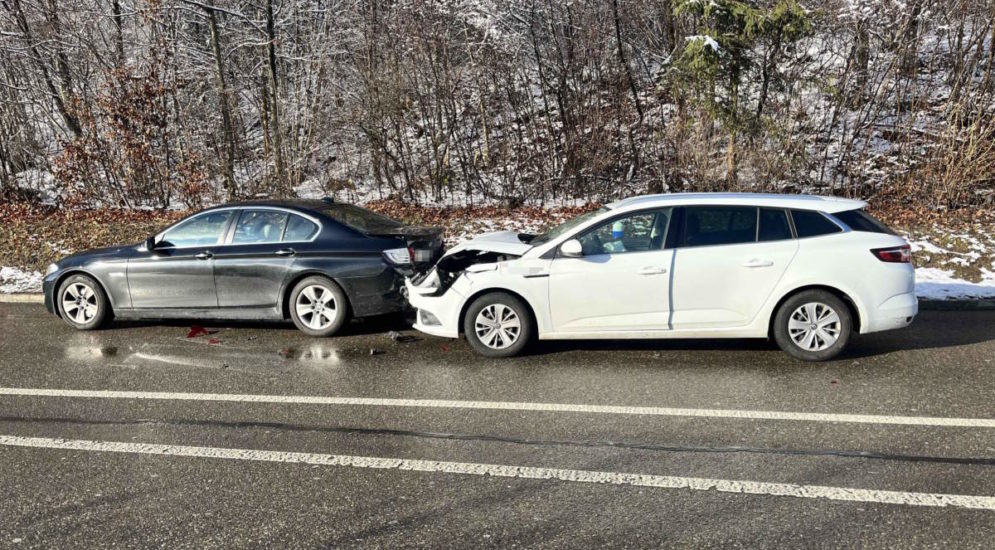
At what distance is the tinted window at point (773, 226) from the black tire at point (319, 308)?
4209mm

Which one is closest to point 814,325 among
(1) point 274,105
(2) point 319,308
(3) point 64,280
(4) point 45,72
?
(2) point 319,308

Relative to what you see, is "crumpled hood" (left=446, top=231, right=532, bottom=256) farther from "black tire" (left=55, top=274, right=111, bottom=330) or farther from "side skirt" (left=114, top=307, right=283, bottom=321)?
"black tire" (left=55, top=274, right=111, bottom=330)

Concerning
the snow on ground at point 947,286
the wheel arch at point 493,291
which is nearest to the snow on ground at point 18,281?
the wheel arch at point 493,291

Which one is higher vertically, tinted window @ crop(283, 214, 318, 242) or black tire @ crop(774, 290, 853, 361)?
tinted window @ crop(283, 214, 318, 242)

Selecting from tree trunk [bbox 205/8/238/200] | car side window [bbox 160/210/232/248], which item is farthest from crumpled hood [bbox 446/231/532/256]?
tree trunk [bbox 205/8/238/200]

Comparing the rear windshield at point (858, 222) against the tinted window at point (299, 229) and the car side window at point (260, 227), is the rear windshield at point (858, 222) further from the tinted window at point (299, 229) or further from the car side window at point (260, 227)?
the car side window at point (260, 227)

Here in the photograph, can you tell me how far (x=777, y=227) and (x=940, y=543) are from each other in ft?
11.7

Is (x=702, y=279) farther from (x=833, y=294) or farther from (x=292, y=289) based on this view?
(x=292, y=289)

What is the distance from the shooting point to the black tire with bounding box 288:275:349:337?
7777 millimetres

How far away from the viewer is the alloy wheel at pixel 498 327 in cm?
684

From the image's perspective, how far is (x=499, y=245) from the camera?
23.7ft

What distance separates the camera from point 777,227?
258 inches

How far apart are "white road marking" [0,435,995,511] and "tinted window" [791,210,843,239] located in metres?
3.05

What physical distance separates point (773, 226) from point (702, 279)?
0.82 meters
